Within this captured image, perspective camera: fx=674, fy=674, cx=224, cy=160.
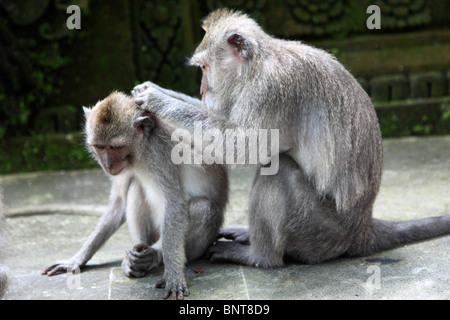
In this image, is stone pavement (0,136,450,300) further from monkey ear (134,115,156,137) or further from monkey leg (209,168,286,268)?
monkey ear (134,115,156,137)

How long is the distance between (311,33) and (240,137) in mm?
4976

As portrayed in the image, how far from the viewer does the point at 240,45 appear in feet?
15.9

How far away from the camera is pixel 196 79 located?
364 inches

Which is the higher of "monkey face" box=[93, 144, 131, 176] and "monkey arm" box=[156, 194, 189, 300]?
"monkey face" box=[93, 144, 131, 176]

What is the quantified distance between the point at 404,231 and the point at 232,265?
1.37 m

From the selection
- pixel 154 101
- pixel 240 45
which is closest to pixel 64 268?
pixel 154 101

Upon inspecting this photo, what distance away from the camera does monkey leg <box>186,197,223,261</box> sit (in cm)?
504

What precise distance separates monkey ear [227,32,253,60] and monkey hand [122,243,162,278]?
1.58 metres

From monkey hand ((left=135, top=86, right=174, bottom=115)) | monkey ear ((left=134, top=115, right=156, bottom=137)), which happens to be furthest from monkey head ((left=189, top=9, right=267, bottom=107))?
monkey ear ((left=134, top=115, right=156, bottom=137))

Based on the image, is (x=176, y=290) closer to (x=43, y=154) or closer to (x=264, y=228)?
(x=264, y=228)

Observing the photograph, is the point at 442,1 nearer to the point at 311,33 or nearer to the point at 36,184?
the point at 311,33

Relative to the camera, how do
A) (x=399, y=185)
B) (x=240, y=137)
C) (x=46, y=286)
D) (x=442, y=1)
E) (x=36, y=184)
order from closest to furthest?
(x=240, y=137) → (x=46, y=286) → (x=399, y=185) → (x=36, y=184) → (x=442, y=1)

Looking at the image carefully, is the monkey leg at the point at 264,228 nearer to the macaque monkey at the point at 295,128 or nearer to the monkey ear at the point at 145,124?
the macaque monkey at the point at 295,128

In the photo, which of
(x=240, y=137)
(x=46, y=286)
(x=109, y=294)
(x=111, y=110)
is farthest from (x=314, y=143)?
(x=46, y=286)
